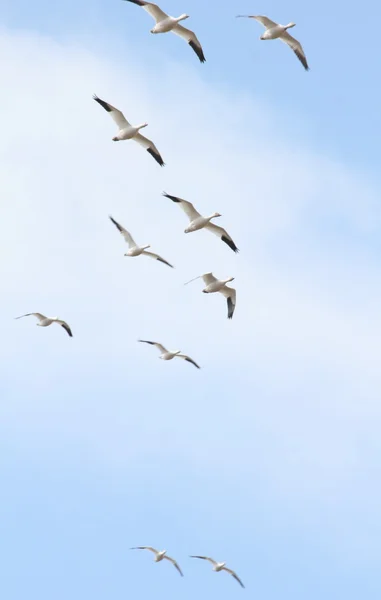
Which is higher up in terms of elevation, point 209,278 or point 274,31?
point 274,31

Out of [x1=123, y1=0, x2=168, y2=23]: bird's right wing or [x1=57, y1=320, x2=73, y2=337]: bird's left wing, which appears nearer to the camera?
[x1=123, y1=0, x2=168, y2=23]: bird's right wing

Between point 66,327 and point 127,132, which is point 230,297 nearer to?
point 66,327

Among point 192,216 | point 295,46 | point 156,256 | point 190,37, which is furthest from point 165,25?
point 156,256

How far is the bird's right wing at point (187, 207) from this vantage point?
46.7 metres

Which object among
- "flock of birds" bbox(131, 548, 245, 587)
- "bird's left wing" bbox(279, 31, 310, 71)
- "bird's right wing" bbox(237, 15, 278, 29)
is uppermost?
"bird's left wing" bbox(279, 31, 310, 71)

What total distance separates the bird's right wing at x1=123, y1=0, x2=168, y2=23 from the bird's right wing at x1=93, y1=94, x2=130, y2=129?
3090 mm

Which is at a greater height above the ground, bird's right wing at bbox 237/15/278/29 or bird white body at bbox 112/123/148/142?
bird's right wing at bbox 237/15/278/29

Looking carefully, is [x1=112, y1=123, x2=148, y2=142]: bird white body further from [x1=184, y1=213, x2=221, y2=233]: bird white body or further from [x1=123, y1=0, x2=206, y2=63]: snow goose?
[x1=184, y1=213, x2=221, y2=233]: bird white body

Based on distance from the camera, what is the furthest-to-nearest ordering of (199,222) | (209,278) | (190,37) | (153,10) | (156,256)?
(156,256) < (209,278) < (199,222) < (190,37) < (153,10)

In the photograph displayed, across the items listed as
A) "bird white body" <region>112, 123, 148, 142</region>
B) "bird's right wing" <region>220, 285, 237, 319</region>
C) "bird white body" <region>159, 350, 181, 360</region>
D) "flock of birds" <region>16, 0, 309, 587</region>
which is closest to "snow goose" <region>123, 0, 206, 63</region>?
"flock of birds" <region>16, 0, 309, 587</region>

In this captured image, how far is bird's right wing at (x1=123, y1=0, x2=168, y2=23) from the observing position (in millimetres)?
43938

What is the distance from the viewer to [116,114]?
4628cm

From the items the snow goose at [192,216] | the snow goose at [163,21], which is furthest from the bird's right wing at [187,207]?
the snow goose at [163,21]

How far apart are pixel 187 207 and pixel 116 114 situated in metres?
3.36
